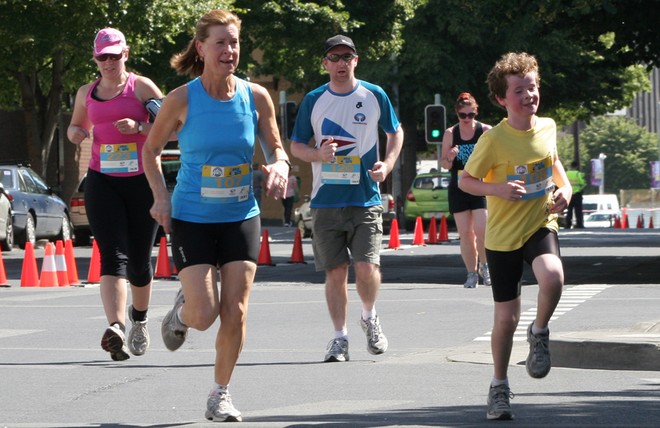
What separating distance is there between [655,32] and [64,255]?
853 cm

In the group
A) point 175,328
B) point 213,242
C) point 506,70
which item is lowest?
point 175,328

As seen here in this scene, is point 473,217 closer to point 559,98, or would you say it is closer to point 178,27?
point 178,27

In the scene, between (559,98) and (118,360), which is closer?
(118,360)

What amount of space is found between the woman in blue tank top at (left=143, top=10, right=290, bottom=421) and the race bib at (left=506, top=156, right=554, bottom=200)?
111cm

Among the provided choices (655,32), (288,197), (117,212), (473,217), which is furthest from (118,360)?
(288,197)

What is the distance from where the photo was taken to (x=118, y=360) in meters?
10.5

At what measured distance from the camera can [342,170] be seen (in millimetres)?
10727

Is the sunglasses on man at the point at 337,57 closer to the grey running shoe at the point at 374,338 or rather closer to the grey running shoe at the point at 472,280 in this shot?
the grey running shoe at the point at 374,338

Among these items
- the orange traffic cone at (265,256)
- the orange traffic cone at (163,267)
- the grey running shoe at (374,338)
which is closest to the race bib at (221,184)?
the grey running shoe at (374,338)

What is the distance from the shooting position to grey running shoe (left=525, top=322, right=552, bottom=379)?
7.84m

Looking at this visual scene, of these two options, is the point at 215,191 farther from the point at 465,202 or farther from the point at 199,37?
the point at 465,202

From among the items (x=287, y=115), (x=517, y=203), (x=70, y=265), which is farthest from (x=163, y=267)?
(x=517, y=203)

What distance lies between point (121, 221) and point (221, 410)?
2669 millimetres

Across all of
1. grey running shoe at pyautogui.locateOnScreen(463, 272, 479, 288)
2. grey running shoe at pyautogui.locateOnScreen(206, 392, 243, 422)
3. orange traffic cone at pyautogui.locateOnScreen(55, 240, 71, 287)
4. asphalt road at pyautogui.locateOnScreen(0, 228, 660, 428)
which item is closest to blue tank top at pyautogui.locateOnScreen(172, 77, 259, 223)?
grey running shoe at pyautogui.locateOnScreen(206, 392, 243, 422)
